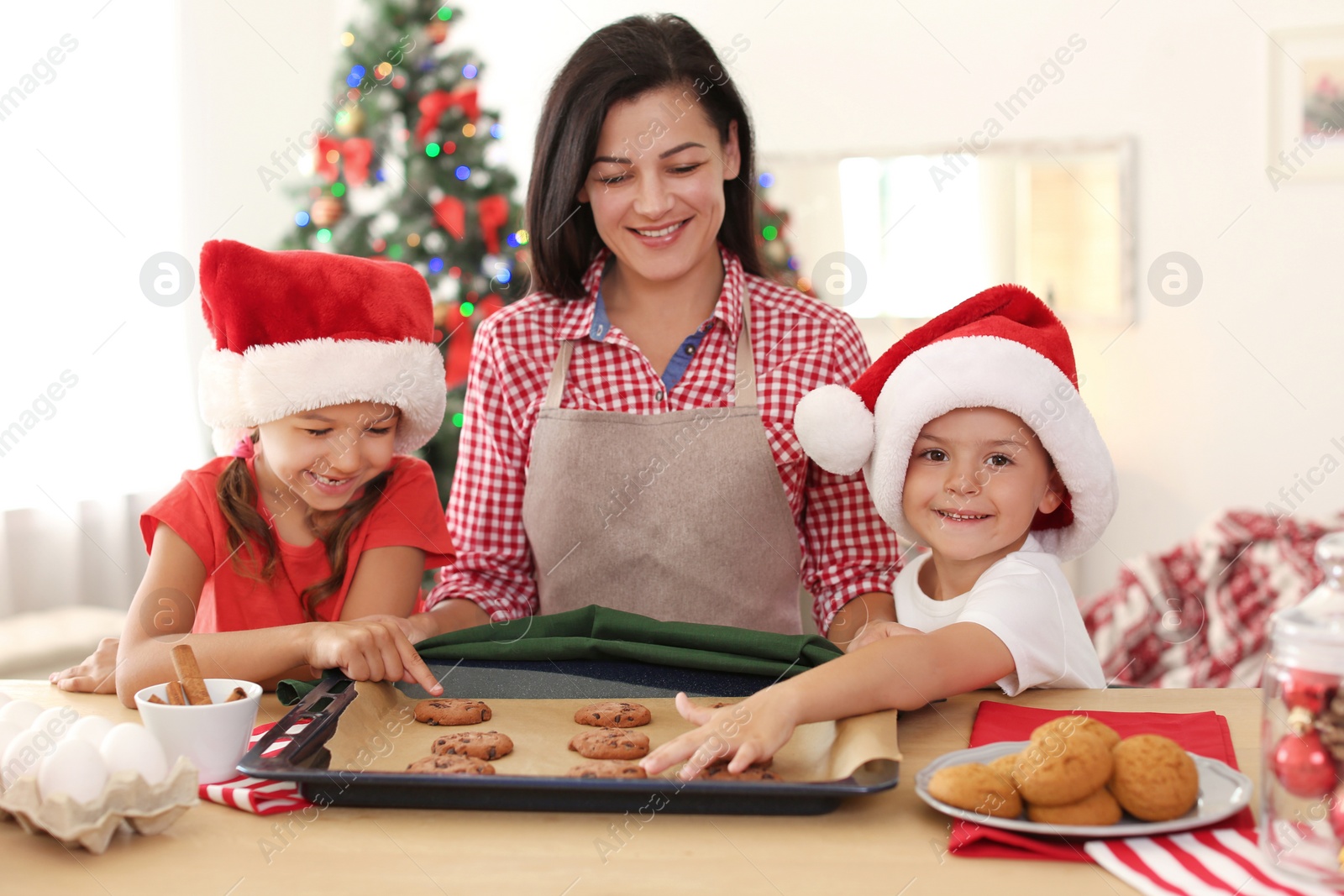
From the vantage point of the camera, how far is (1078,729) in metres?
0.90

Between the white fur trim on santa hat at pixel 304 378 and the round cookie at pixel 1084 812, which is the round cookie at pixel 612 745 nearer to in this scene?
the round cookie at pixel 1084 812

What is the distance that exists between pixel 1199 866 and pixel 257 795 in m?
0.73

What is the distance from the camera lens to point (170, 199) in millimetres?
3965

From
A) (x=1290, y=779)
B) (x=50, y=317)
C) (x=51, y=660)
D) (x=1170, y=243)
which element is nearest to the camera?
(x=1290, y=779)

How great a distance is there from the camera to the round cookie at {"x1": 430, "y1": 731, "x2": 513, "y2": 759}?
1.01 meters

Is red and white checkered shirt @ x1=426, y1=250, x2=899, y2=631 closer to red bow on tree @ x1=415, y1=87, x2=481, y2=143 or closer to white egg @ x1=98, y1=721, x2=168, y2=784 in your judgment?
white egg @ x1=98, y1=721, x2=168, y2=784

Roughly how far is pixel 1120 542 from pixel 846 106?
1931 mm

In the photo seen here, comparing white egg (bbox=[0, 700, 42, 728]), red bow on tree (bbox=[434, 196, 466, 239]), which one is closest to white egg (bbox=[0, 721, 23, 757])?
white egg (bbox=[0, 700, 42, 728])

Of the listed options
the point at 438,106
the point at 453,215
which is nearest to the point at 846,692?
the point at 453,215

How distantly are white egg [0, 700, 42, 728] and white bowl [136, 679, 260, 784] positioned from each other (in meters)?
0.08

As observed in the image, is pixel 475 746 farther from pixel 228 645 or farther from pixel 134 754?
pixel 228 645

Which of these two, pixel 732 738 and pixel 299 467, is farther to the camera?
pixel 299 467

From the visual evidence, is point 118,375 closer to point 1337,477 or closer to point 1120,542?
point 1120,542

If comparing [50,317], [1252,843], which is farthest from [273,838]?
[50,317]
